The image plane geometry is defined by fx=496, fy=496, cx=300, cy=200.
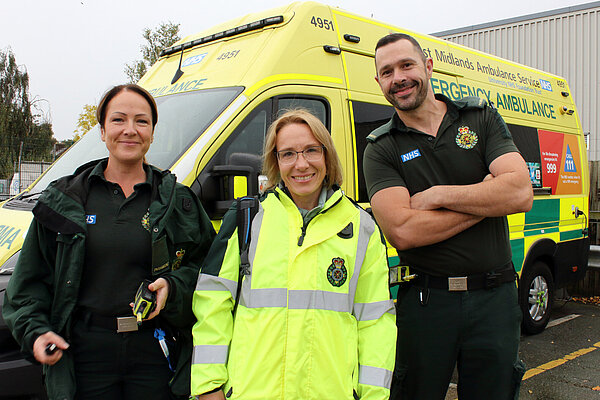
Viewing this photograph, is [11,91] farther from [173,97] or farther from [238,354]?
[238,354]

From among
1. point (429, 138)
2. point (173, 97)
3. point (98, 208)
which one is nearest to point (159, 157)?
point (173, 97)

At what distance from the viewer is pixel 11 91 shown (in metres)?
33.9

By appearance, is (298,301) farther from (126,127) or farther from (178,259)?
(126,127)

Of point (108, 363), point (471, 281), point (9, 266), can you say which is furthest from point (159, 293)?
point (471, 281)

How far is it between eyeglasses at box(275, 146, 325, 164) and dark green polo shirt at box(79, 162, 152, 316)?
22.7 inches

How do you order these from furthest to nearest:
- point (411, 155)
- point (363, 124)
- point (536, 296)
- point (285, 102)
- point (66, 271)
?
1. point (536, 296)
2. point (363, 124)
3. point (285, 102)
4. point (411, 155)
5. point (66, 271)

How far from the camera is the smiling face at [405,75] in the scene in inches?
91.3

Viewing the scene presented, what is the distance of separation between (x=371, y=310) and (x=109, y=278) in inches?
38.2

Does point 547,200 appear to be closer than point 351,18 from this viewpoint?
No

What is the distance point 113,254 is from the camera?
1.84 metres

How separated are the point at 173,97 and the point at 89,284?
214 centimetres

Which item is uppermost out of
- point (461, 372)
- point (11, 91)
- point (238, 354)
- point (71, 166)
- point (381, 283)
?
point (11, 91)

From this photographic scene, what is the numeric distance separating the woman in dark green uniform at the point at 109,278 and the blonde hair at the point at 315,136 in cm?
39

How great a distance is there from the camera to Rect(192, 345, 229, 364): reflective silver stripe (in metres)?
1.68
